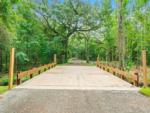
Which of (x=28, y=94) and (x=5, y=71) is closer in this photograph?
(x=28, y=94)

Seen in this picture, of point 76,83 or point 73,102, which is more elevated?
point 76,83

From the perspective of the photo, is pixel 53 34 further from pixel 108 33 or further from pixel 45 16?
pixel 108 33

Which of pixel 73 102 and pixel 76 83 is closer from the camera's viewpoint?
pixel 73 102

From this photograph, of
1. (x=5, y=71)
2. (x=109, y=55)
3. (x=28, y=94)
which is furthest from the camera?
(x=109, y=55)

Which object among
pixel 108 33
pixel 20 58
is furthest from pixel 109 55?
pixel 20 58

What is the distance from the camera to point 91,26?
4766 centimetres

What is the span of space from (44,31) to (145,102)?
40393 millimetres

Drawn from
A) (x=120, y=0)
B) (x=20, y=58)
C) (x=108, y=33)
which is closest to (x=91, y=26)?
(x=108, y=33)

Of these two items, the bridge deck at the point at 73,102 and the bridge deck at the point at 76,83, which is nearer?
the bridge deck at the point at 73,102

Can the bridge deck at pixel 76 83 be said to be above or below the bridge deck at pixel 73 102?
above

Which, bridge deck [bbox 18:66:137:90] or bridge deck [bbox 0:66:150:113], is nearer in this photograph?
bridge deck [bbox 0:66:150:113]

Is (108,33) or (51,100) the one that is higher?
(108,33)

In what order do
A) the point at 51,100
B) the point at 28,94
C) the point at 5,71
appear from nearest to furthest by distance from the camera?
the point at 51,100 < the point at 28,94 < the point at 5,71

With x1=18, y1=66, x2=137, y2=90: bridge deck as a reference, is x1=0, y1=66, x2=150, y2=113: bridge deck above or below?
below
